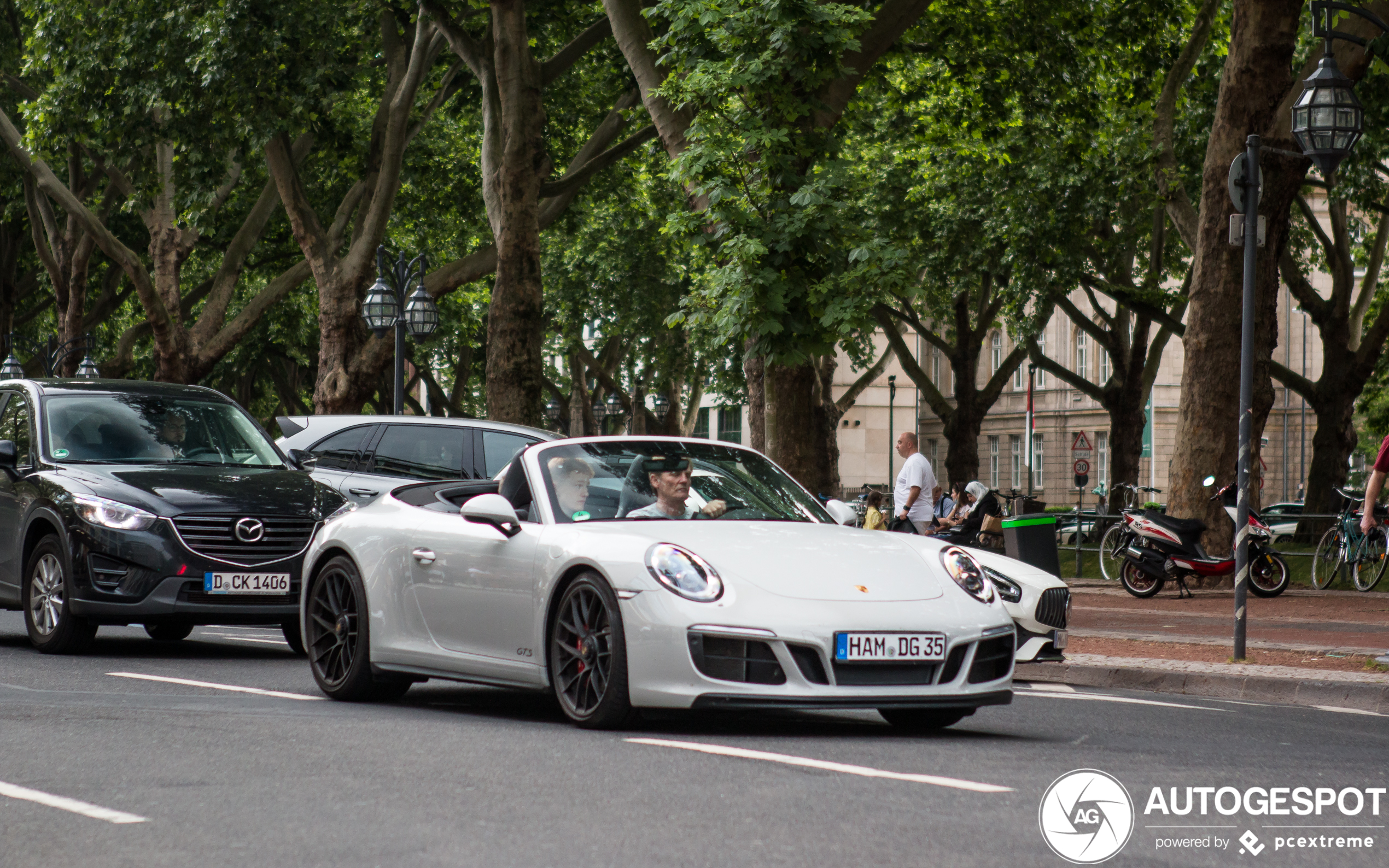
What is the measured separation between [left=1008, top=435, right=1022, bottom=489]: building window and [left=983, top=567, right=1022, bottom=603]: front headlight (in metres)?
66.7

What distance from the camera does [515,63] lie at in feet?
70.0

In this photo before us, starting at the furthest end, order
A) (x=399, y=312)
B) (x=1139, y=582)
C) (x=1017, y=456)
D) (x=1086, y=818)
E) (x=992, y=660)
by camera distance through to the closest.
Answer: (x=1017, y=456) → (x=399, y=312) → (x=1139, y=582) → (x=992, y=660) → (x=1086, y=818)

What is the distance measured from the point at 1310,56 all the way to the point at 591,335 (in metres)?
36.7

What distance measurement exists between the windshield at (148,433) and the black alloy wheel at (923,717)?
5.65 metres

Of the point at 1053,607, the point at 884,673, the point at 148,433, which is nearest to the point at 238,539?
the point at 148,433

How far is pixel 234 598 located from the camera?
36.3 feet

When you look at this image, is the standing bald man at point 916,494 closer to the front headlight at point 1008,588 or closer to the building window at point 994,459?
the front headlight at point 1008,588

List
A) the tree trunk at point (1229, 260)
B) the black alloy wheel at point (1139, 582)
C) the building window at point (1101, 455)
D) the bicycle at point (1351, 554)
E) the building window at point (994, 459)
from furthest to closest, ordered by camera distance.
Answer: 1. the building window at point (994, 459)
2. the building window at point (1101, 455)
3. the bicycle at point (1351, 554)
4. the black alloy wheel at point (1139, 582)
5. the tree trunk at point (1229, 260)

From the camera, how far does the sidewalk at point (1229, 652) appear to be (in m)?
10.8

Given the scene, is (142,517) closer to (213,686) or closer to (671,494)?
(213,686)

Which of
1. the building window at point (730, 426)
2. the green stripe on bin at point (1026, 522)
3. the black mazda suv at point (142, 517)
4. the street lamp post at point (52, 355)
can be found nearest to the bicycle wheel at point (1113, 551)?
the green stripe on bin at point (1026, 522)

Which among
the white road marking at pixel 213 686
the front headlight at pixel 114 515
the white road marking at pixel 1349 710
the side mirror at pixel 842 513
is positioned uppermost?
the side mirror at pixel 842 513

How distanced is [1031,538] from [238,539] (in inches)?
290

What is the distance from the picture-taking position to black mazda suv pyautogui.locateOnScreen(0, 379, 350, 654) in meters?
11.0
